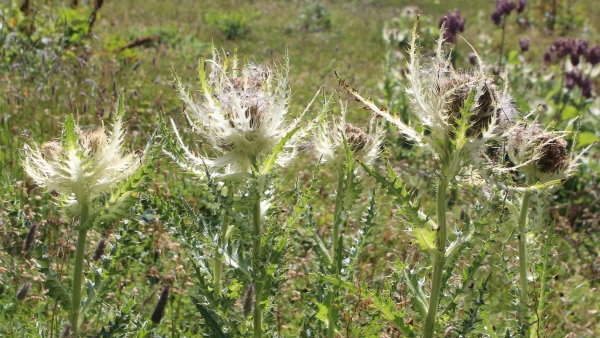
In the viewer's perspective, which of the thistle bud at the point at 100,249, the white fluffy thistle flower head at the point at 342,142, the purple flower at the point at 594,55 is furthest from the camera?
the purple flower at the point at 594,55

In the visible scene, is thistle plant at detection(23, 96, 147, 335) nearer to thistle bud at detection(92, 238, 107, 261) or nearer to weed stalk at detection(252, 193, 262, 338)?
thistle bud at detection(92, 238, 107, 261)

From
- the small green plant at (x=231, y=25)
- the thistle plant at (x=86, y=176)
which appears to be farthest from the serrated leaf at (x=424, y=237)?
the small green plant at (x=231, y=25)

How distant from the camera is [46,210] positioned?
3.06 meters

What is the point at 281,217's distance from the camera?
293 centimetres

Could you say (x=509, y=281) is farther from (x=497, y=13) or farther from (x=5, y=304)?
(x=497, y=13)

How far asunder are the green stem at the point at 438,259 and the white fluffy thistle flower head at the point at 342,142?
1.21ft

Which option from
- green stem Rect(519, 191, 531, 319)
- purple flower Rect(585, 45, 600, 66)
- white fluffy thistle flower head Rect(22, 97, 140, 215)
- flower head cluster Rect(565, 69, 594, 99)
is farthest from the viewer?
flower head cluster Rect(565, 69, 594, 99)

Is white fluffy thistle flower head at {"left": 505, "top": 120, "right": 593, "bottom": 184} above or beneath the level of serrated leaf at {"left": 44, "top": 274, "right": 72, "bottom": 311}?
above

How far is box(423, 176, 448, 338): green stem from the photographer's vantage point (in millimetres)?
1710

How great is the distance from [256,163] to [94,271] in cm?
67

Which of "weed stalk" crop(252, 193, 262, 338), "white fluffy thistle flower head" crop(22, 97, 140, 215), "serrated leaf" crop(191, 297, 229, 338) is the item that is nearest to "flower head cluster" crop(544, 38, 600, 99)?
"weed stalk" crop(252, 193, 262, 338)

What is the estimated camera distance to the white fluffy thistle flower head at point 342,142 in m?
2.00

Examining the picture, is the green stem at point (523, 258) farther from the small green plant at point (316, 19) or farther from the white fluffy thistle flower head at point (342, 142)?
the small green plant at point (316, 19)

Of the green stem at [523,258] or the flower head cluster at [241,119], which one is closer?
the flower head cluster at [241,119]
